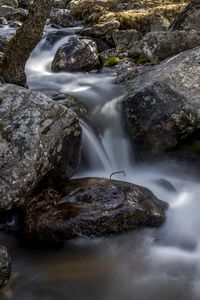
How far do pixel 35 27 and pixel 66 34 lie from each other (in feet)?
32.3

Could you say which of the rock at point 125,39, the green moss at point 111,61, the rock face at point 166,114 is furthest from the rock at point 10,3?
the rock face at point 166,114

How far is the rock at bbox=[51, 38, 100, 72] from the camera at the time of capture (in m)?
12.6

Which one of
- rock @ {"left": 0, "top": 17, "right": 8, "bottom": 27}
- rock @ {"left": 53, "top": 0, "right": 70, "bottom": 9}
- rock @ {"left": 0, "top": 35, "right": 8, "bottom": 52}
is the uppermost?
rock @ {"left": 0, "top": 35, "right": 8, "bottom": 52}

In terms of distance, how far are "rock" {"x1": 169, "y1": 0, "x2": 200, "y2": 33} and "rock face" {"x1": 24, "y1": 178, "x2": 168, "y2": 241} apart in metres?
6.25

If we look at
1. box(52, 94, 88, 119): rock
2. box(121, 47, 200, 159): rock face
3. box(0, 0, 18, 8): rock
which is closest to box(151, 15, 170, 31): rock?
box(121, 47, 200, 159): rock face

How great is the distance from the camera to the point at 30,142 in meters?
6.27

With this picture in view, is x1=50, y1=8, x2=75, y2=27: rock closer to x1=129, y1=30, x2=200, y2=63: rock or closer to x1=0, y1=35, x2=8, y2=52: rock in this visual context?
x1=0, y1=35, x2=8, y2=52: rock

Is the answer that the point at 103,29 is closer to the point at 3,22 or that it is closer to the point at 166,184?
the point at 3,22

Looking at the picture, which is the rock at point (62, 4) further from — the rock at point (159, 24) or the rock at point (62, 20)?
the rock at point (159, 24)

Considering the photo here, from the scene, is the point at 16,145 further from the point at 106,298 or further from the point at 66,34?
the point at 66,34

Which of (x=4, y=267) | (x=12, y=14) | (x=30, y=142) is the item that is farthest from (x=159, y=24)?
(x=4, y=267)

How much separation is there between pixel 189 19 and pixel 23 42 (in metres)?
4.93

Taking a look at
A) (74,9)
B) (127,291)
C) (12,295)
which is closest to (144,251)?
(127,291)

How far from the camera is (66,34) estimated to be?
58.9ft
